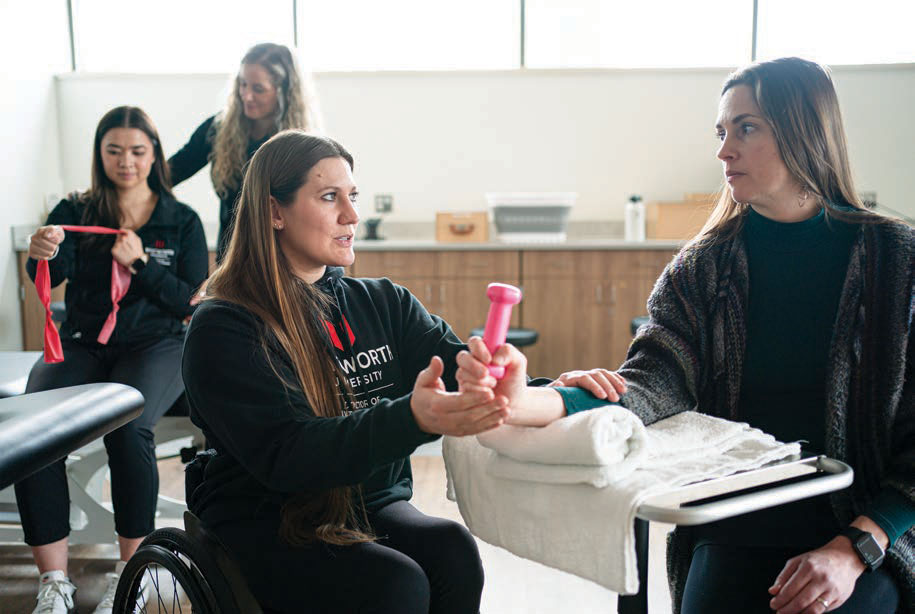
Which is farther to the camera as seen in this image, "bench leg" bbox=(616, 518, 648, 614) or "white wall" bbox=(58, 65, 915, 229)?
"white wall" bbox=(58, 65, 915, 229)

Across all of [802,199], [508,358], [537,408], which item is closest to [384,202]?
[802,199]

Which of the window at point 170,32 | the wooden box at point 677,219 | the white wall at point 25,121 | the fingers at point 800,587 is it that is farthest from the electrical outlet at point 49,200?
the fingers at point 800,587

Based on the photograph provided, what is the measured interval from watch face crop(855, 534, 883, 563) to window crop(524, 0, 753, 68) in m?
4.06

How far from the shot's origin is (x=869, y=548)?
1063 mm

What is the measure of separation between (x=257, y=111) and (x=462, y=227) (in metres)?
2.27

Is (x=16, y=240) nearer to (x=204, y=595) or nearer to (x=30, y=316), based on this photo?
(x=30, y=316)

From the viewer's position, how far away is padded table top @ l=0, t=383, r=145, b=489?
0.90 m

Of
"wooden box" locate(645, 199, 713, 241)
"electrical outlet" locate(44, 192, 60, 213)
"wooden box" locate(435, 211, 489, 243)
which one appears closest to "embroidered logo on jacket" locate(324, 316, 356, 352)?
"wooden box" locate(435, 211, 489, 243)

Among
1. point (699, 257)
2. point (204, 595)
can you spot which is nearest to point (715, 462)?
point (699, 257)

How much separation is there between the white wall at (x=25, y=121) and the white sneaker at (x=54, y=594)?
2976 mm

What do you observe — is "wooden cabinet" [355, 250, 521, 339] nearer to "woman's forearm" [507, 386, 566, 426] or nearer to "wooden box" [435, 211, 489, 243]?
"wooden box" [435, 211, 489, 243]

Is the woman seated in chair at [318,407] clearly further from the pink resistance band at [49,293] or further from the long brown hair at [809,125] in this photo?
the pink resistance band at [49,293]

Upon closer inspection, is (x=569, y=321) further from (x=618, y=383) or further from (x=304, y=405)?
(x=304, y=405)

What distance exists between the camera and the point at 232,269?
128 cm
